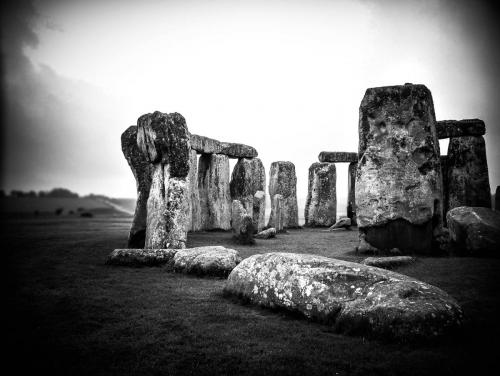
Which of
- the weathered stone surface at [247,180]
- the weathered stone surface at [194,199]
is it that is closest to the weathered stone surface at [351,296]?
the weathered stone surface at [194,199]

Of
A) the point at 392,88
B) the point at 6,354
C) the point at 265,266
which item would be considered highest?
the point at 392,88

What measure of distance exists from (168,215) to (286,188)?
10440mm

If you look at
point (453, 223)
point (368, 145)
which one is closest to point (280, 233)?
point (368, 145)

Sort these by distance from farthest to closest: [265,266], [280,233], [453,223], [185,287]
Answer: [280,233], [453,223], [185,287], [265,266]

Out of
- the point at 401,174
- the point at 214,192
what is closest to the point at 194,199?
the point at 214,192

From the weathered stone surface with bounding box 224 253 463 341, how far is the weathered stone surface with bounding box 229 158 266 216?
12345 millimetres

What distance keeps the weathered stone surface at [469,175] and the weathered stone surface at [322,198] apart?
20.6ft

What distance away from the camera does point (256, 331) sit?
379cm

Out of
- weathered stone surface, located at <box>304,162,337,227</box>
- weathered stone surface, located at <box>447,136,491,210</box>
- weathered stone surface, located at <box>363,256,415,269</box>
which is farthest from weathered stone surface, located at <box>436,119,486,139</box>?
weathered stone surface, located at <box>363,256,415,269</box>

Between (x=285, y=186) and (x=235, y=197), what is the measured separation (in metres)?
2.76

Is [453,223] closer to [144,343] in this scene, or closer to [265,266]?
[265,266]

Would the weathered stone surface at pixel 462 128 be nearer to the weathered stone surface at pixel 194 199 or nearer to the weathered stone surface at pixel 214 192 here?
the weathered stone surface at pixel 214 192

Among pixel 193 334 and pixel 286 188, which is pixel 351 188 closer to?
pixel 286 188

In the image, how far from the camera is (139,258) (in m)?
7.45
